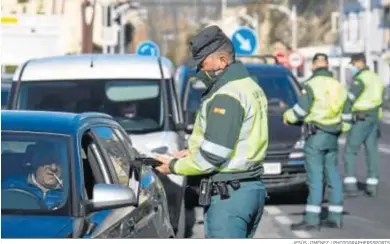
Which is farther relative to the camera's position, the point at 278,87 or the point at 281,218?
the point at 278,87

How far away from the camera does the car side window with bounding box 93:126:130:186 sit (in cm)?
767

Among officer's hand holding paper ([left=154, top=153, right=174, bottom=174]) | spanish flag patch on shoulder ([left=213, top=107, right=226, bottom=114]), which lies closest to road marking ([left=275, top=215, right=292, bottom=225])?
officer's hand holding paper ([left=154, top=153, right=174, bottom=174])

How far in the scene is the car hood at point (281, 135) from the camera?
49.2 feet

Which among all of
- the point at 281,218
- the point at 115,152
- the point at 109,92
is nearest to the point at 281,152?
the point at 281,218

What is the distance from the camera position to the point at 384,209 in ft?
47.9

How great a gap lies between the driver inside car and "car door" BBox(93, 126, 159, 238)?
41 cm

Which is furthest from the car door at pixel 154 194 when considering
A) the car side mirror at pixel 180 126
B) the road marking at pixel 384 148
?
the road marking at pixel 384 148

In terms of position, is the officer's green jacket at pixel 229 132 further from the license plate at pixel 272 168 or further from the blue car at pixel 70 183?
the license plate at pixel 272 168

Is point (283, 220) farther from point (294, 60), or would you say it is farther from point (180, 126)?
point (294, 60)

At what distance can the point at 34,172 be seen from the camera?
686 centimetres

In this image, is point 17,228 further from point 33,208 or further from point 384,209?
point 384,209

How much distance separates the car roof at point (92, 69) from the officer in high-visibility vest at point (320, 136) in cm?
150

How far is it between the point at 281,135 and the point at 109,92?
3332mm

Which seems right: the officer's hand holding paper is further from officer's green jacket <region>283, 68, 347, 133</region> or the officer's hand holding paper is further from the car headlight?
Answer: the car headlight
